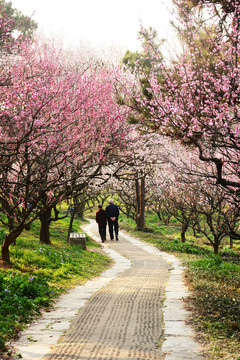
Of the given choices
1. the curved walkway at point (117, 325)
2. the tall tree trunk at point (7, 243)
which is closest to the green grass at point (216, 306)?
the curved walkway at point (117, 325)

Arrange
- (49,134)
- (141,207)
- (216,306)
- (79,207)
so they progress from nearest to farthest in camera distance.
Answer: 1. (216,306)
2. (49,134)
3. (141,207)
4. (79,207)

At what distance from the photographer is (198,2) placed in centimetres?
816

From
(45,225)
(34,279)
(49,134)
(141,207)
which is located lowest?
(34,279)

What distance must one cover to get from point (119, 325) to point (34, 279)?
10.5 feet

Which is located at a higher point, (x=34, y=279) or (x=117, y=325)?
(x=34, y=279)

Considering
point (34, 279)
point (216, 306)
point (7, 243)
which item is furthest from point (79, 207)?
point (216, 306)

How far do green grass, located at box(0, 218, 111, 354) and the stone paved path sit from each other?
79 cm

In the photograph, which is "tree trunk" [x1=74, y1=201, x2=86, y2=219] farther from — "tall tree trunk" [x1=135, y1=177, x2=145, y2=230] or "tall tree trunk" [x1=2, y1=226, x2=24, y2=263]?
"tall tree trunk" [x1=135, y1=177, x2=145, y2=230]

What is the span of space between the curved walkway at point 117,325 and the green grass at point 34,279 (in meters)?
0.26

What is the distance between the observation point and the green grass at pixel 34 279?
6.08 metres

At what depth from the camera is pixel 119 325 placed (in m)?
5.67

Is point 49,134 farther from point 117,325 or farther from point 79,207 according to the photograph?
point 79,207

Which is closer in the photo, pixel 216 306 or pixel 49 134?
pixel 216 306

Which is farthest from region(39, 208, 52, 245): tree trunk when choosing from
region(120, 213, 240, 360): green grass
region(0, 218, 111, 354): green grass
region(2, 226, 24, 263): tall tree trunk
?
region(120, 213, 240, 360): green grass
